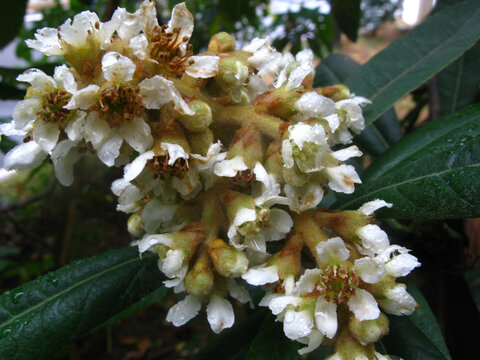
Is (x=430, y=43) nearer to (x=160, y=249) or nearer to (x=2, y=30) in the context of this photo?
(x=160, y=249)

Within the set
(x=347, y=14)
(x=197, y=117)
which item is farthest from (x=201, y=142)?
(x=347, y=14)

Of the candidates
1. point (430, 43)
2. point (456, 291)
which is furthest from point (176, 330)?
point (430, 43)

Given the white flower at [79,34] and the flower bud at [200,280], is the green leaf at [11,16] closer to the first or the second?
the white flower at [79,34]

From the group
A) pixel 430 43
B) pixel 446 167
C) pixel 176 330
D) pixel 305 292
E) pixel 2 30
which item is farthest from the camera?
pixel 176 330

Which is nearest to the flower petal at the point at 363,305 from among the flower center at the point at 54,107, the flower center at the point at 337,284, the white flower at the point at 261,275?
the flower center at the point at 337,284

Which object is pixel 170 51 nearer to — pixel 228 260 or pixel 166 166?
pixel 166 166

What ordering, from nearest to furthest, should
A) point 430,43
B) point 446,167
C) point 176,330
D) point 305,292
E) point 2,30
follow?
point 305,292 < point 446,167 < point 430,43 < point 2,30 < point 176,330

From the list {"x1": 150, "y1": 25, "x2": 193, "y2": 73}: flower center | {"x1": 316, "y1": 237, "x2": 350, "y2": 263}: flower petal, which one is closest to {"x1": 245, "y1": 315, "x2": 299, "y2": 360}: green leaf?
{"x1": 316, "y1": 237, "x2": 350, "y2": 263}: flower petal
